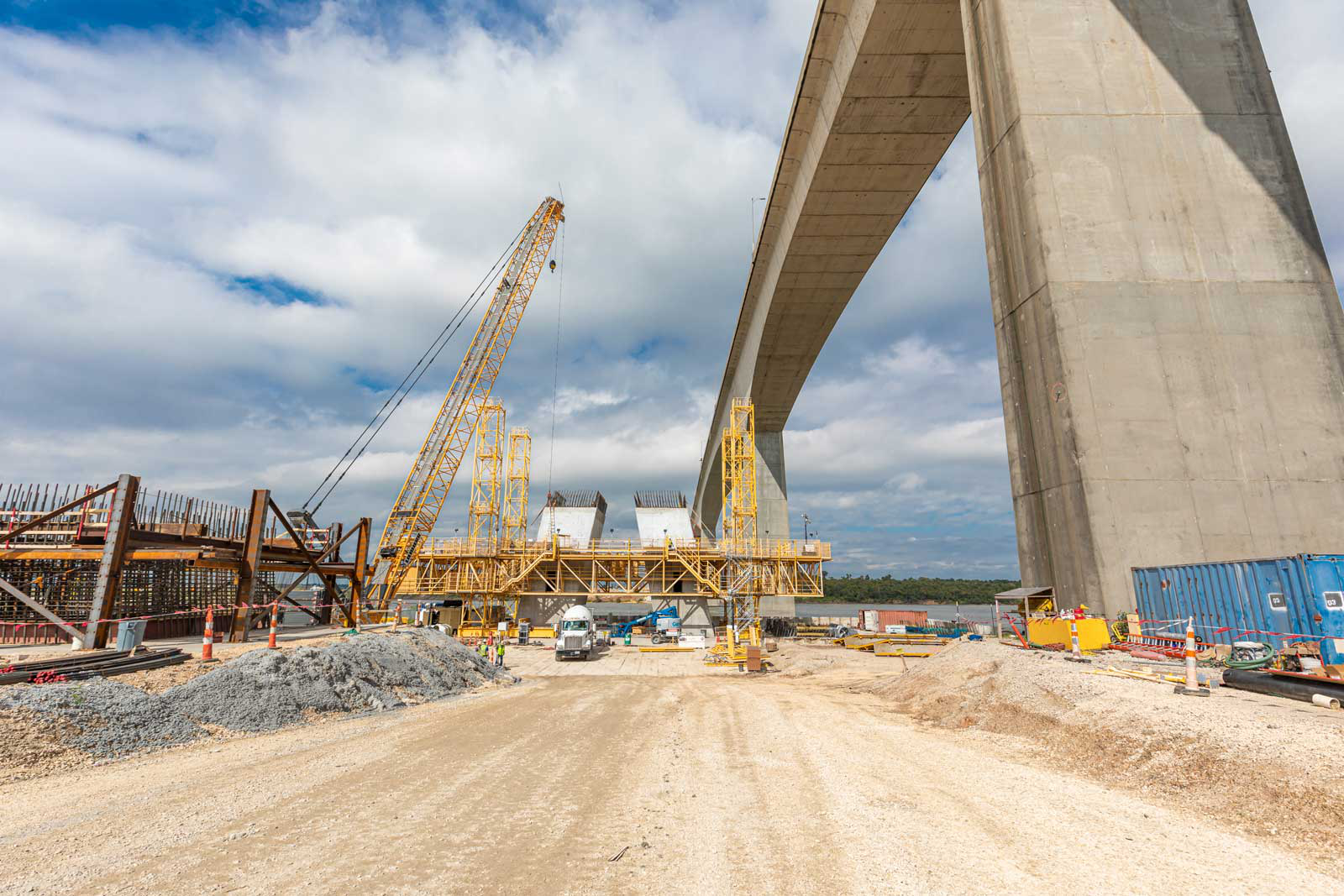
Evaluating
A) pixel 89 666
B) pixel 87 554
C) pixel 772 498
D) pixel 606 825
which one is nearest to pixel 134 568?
pixel 87 554

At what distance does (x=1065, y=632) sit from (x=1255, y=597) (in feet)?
12.6

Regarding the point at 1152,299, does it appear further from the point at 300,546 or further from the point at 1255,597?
the point at 300,546

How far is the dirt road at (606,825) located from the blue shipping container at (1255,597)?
26.6 feet

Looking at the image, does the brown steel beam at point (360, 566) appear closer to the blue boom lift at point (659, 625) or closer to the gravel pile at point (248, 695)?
the gravel pile at point (248, 695)

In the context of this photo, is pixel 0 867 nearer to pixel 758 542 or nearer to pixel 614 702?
pixel 614 702

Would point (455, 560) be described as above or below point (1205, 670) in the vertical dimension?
above

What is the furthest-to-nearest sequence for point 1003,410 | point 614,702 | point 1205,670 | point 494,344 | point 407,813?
point 494,344 → point 1003,410 → point 614,702 → point 1205,670 → point 407,813

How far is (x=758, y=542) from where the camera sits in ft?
159

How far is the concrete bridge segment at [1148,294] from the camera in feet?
51.5

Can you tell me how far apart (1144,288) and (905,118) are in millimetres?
16280

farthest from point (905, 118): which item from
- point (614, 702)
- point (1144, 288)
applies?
point (614, 702)

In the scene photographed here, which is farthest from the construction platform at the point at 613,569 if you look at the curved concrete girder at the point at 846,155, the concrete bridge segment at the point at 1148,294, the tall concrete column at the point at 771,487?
the concrete bridge segment at the point at 1148,294

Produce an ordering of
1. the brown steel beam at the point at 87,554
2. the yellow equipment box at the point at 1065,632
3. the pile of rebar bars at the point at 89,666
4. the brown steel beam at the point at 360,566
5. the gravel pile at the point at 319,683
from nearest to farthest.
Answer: the pile of rebar bars at the point at 89,666
the gravel pile at the point at 319,683
the yellow equipment box at the point at 1065,632
the brown steel beam at the point at 87,554
the brown steel beam at the point at 360,566

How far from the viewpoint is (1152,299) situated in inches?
658
